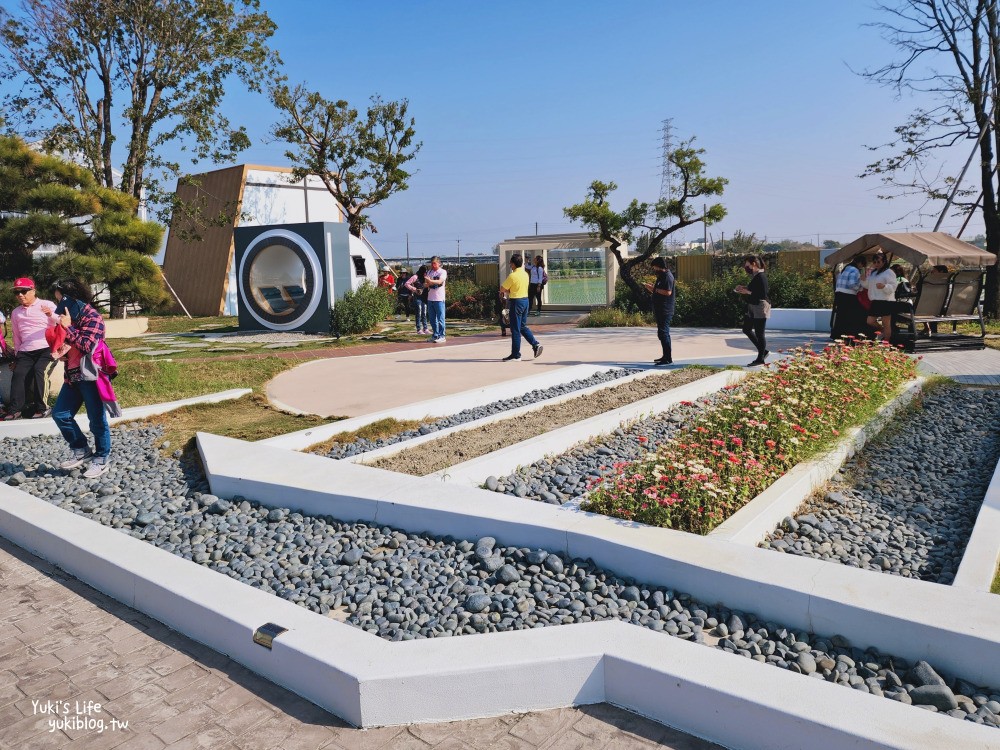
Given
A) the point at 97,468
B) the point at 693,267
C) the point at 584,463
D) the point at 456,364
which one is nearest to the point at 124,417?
the point at 97,468

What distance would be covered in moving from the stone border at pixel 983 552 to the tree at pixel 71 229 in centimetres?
1619

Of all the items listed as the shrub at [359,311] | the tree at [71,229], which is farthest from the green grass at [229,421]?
the tree at [71,229]

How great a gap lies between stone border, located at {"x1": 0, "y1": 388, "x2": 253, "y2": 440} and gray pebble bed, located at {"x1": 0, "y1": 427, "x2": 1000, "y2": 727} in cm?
263

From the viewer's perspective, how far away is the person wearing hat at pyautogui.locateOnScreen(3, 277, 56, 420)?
8.21m

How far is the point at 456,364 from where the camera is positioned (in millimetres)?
11695

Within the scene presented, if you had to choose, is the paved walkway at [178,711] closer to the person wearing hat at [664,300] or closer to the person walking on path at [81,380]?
the person walking on path at [81,380]

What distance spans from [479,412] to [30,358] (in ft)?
16.4

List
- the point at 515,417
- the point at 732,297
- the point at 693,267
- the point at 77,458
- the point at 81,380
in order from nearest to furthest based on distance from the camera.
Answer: the point at 81,380 → the point at 77,458 → the point at 515,417 → the point at 732,297 → the point at 693,267

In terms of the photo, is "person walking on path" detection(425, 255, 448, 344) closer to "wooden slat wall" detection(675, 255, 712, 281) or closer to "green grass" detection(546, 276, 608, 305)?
"wooden slat wall" detection(675, 255, 712, 281)

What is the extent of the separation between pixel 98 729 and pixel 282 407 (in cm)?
606

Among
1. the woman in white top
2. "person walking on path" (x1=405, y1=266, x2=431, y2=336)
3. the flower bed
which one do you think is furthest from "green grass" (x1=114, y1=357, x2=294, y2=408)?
the woman in white top

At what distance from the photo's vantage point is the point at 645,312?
1905cm

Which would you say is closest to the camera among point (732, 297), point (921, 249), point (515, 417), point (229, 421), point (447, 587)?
point (447, 587)

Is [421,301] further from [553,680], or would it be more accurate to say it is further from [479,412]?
[553,680]
